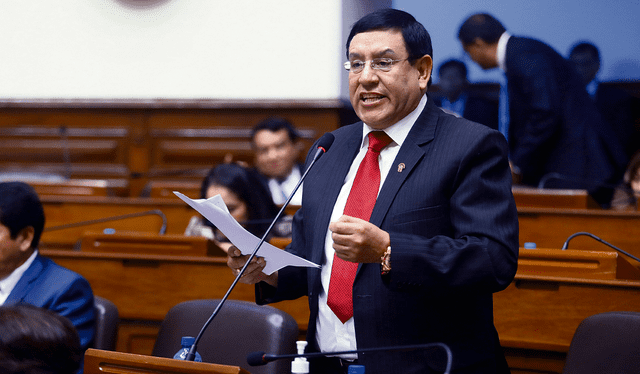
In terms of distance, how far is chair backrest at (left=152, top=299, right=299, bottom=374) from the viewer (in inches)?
63.7

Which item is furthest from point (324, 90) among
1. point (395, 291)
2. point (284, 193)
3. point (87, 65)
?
point (395, 291)

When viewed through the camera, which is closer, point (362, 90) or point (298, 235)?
point (362, 90)

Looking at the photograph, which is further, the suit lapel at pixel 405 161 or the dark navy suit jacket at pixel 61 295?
the dark navy suit jacket at pixel 61 295

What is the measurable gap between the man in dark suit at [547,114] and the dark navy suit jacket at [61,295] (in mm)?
2346

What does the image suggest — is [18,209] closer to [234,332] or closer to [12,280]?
[12,280]

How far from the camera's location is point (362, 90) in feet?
4.42

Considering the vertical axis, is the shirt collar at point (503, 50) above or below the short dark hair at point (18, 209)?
above

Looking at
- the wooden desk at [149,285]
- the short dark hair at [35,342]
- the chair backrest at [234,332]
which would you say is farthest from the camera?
the wooden desk at [149,285]

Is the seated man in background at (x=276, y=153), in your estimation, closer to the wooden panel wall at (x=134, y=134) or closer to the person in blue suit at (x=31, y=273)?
the wooden panel wall at (x=134, y=134)

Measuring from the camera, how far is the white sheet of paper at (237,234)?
1176mm

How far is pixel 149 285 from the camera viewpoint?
2.31 meters

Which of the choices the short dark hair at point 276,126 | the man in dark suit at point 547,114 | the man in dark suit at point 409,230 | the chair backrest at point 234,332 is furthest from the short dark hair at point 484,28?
the chair backrest at point 234,332

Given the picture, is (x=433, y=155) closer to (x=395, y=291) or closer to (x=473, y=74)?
(x=395, y=291)

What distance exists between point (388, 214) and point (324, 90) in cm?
366
